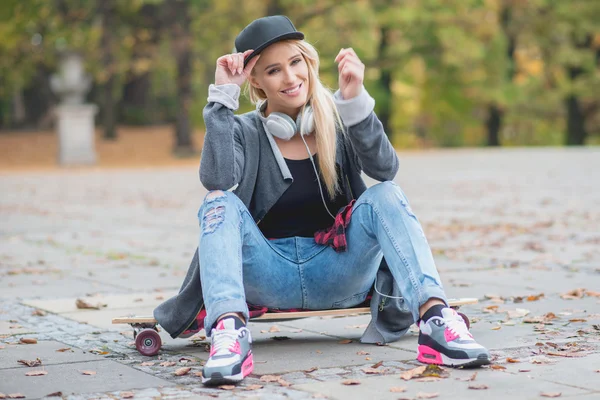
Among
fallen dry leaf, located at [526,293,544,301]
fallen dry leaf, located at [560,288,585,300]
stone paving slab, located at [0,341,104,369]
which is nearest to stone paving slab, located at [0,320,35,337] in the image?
stone paving slab, located at [0,341,104,369]

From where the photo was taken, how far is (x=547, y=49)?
40531 millimetres

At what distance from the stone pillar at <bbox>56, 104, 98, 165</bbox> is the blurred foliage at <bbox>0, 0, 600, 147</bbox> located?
1858 mm

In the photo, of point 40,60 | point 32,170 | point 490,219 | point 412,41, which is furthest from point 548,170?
point 40,60

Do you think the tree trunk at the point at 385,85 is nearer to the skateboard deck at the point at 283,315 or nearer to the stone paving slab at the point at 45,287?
the stone paving slab at the point at 45,287

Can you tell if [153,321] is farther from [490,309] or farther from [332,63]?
[332,63]

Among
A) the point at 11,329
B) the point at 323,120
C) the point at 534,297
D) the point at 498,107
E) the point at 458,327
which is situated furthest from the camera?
the point at 498,107

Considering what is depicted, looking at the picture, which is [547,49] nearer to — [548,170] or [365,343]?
[548,170]

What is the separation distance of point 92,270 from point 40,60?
28.1 m

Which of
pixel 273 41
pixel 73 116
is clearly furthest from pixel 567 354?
pixel 73 116

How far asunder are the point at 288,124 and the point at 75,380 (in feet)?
4.55

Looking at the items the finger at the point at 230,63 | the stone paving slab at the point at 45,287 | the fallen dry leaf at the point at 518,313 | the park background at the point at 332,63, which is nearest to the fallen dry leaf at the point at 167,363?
the finger at the point at 230,63

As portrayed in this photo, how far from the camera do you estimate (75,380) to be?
150 inches

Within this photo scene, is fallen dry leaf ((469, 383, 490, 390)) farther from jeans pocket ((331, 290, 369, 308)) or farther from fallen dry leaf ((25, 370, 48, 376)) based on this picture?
fallen dry leaf ((25, 370, 48, 376))

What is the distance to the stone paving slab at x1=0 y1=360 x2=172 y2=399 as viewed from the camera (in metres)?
3.63
